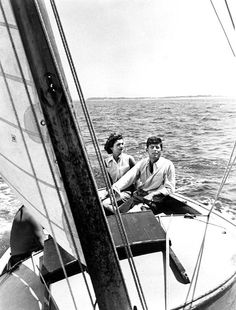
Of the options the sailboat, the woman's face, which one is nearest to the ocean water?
the woman's face

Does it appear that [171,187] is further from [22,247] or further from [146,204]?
[22,247]

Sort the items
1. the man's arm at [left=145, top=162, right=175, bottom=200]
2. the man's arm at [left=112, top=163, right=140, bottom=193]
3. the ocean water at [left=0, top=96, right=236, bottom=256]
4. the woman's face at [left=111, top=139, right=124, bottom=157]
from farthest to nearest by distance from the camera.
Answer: the ocean water at [left=0, top=96, right=236, bottom=256] < the woman's face at [left=111, top=139, right=124, bottom=157] < the man's arm at [left=112, top=163, right=140, bottom=193] < the man's arm at [left=145, top=162, right=175, bottom=200]

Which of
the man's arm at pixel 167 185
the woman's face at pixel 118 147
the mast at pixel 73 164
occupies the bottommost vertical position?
the man's arm at pixel 167 185

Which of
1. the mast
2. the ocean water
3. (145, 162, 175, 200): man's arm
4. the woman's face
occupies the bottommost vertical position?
the ocean water

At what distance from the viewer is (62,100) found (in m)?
0.90

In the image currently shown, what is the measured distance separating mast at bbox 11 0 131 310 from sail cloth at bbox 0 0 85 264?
0.04 m

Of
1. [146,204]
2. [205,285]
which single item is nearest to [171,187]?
[146,204]

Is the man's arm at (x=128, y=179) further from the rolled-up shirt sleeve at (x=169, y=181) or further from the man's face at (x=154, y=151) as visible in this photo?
the rolled-up shirt sleeve at (x=169, y=181)

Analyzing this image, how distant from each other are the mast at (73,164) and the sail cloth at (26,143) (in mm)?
35

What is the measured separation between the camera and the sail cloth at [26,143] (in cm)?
89

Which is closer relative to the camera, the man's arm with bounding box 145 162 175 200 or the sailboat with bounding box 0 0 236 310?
the sailboat with bounding box 0 0 236 310

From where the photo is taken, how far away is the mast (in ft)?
2.75

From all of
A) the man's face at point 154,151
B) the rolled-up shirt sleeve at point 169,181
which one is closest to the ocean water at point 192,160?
the rolled-up shirt sleeve at point 169,181

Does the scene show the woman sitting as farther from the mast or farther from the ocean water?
the mast
